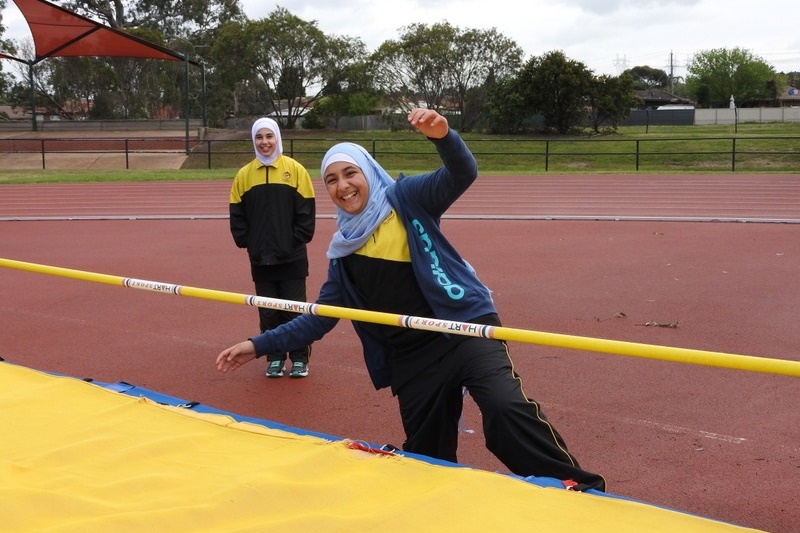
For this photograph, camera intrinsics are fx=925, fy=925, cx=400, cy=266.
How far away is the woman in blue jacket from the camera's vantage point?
3609 millimetres

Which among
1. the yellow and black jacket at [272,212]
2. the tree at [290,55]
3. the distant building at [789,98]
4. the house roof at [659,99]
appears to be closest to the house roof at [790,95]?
the distant building at [789,98]

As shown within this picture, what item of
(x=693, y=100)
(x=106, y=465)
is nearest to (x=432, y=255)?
(x=106, y=465)

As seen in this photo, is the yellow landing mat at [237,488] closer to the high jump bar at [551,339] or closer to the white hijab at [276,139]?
the high jump bar at [551,339]

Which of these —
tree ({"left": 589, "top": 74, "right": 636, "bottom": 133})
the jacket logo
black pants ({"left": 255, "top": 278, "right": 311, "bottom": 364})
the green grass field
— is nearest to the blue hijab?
the jacket logo

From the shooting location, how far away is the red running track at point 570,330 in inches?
192

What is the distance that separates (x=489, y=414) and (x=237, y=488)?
101 centimetres

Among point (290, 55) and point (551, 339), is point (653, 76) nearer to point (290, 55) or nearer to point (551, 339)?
point (290, 55)

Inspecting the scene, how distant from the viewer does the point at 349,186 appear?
12.5 ft

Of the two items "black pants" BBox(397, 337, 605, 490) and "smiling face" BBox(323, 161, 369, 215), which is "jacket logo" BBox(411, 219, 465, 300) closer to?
"black pants" BBox(397, 337, 605, 490)

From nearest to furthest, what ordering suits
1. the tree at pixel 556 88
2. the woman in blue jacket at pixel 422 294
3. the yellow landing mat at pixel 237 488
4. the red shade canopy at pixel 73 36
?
the yellow landing mat at pixel 237 488, the woman in blue jacket at pixel 422 294, the red shade canopy at pixel 73 36, the tree at pixel 556 88

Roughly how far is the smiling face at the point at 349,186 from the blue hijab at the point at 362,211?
0.06 feet

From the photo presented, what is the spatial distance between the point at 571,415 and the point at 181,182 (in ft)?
65.4

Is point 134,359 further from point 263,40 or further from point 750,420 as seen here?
point 263,40

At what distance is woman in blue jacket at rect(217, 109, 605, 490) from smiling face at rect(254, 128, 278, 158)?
96.4 inches
